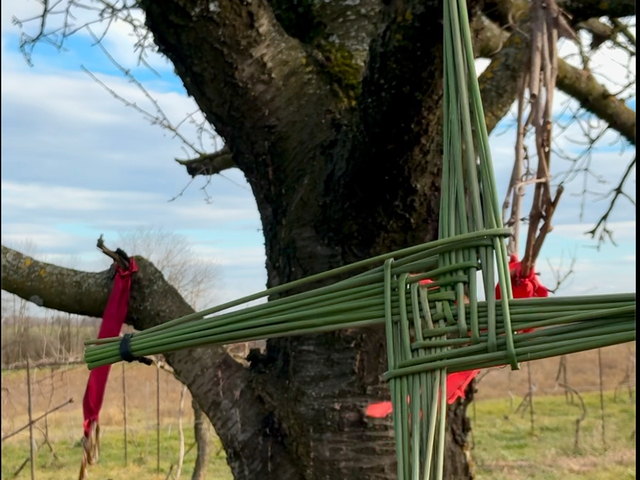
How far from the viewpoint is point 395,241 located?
0.99 meters

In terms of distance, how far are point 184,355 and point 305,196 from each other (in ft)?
1.29

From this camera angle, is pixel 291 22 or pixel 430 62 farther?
pixel 291 22

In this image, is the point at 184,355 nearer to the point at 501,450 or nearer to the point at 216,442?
the point at 501,450

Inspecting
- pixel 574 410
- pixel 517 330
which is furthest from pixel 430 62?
pixel 574 410

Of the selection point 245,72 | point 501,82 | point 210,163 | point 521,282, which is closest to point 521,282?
point 521,282

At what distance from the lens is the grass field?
4.61 metres

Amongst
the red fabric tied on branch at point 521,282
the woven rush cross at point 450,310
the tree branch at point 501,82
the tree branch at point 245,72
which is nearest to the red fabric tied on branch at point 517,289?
the red fabric tied on branch at point 521,282

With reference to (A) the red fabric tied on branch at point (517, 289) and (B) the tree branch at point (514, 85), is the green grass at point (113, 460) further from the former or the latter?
(A) the red fabric tied on branch at point (517, 289)

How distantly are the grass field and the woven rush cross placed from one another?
396 centimetres

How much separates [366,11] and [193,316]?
90cm

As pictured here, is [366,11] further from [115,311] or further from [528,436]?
[528,436]

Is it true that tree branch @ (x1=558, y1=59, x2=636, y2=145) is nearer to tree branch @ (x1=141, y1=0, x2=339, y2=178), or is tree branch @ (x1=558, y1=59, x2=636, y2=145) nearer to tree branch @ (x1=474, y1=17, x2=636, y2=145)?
→ tree branch @ (x1=474, y1=17, x2=636, y2=145)

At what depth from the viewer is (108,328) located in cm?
112

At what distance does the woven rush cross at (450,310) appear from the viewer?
37 centimetres
